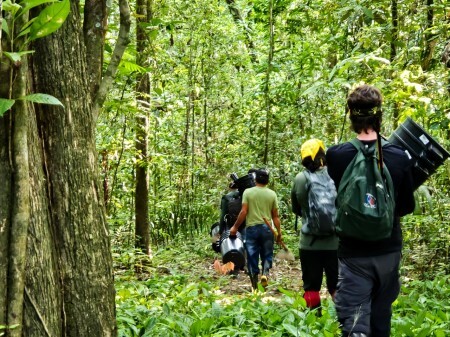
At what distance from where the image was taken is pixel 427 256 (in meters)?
9.16

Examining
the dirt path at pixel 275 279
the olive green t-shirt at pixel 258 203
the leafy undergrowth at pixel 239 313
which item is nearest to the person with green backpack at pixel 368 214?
the leafy undergrowth at pixel 239 313

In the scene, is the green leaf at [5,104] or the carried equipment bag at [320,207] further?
the carried equipment bag at [320,207]

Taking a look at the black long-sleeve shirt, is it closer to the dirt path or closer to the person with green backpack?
the person with green backpack

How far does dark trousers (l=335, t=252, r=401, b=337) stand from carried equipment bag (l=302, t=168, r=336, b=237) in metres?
1.91

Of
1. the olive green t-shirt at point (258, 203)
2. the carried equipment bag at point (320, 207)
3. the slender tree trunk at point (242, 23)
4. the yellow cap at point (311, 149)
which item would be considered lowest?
the olive green t-shirt at point (258, 203)

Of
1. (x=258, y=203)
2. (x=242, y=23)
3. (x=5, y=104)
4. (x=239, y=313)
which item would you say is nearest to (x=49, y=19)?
(x=5, y=104)

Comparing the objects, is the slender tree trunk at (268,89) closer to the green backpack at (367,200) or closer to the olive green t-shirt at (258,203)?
the olive green t-shirt at (258,203)

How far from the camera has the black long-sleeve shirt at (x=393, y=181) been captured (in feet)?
11.2

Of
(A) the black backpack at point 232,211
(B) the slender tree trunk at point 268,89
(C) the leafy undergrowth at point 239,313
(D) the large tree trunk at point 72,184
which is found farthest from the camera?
(B) the slender tree trunk at point 268,89

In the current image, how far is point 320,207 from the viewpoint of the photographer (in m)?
5.44

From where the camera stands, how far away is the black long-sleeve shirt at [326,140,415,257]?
3.43 metres

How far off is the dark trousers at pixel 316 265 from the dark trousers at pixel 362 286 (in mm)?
2025

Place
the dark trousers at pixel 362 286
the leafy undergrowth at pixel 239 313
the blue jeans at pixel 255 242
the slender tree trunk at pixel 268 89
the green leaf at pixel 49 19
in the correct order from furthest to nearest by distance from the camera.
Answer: the slender tree trunk at pixel 268 89 < the blue jeans at pixel 255 242 < the leafy undergrowth at pixel 239 313 < the dark trousers at pixel 362 286 < the green leaf at pixel 49 19

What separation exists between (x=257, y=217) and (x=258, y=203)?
0.21 meters
